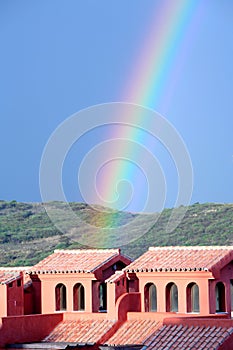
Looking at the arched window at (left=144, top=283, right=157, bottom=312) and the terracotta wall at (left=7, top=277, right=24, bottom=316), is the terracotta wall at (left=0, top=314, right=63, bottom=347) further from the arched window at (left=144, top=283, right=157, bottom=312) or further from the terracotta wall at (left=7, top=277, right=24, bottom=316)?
the arched window at (left=144, top=283, right=157, bottom=312)

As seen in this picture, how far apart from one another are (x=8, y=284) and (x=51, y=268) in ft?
7.40

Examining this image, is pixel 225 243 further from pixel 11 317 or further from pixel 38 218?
pixel 11 317

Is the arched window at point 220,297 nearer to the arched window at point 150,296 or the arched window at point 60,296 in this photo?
the arched window at point 150,296

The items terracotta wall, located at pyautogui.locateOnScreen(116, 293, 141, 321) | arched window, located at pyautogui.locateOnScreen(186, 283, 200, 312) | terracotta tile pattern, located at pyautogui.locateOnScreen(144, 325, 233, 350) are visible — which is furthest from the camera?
arched window, located at pyautogui.locateOnScreen(186, 283, 200, 312)

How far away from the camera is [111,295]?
36531mm

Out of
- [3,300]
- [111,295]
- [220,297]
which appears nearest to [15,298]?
[3,300]

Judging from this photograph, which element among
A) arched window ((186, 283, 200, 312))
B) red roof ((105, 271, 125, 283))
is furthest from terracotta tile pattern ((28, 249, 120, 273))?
arched window ((186, 283, 200, 312))

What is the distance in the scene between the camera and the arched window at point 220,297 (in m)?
36.9

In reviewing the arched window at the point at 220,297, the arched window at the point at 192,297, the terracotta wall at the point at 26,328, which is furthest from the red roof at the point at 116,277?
the arched window at the point at 220,297

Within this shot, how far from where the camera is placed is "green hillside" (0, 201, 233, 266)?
6900 cm

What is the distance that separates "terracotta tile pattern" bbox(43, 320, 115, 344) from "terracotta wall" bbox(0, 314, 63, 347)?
245 millimetres

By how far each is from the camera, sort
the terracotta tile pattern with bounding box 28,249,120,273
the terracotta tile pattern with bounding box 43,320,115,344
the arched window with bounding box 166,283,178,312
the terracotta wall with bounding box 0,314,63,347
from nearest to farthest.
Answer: the terracotta wall with bounding box 0,314,63,347
the terracotta tile pattern with bounding box 43,320,115,344
the arched window with bounding box 166,283,178,312
the terracotta tile pattern with bounding box 28,249,120,273

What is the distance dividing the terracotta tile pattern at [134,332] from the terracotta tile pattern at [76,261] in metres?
3.79

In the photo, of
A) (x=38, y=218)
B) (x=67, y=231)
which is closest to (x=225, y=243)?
(x=67, y=231)
